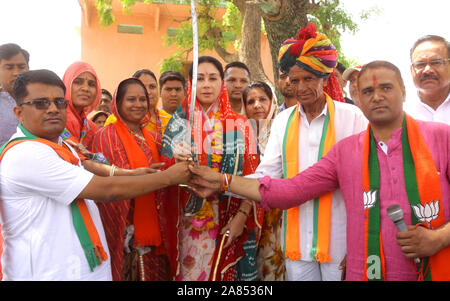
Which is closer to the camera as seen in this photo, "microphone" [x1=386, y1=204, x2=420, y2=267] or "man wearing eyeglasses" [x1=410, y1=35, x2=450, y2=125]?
"microphone" [x1=386, y1=204, x2=420, y2=267]

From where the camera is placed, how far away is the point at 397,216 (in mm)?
1878

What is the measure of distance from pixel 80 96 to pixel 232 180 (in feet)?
5.96

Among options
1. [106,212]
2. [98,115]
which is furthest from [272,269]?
[98,115]

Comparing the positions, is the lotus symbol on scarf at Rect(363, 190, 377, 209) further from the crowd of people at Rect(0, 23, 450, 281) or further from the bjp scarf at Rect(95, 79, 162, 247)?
the bjp scarf at Rect(95, 79, 162, 247)

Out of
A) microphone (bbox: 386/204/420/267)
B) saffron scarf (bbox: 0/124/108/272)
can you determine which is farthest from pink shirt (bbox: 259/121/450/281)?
saffron scarf (bbox: 0/124/108/272)

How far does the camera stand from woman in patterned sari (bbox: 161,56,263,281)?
301 cm

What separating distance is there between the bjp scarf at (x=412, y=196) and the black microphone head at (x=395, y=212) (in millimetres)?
177

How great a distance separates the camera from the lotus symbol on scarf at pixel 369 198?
2117 mm

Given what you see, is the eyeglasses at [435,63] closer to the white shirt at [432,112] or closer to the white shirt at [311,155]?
the white shirt at [432,112]

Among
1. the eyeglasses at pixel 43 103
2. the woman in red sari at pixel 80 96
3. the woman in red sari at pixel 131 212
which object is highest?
the woman in red sari at pixel 80 96

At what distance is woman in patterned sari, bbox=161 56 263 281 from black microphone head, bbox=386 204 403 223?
1.32m

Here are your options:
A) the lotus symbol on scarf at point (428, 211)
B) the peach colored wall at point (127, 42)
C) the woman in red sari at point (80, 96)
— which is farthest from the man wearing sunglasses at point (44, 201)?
the peach colored wall at point (127, 42)

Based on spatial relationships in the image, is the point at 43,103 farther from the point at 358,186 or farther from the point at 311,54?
the point at 358,186

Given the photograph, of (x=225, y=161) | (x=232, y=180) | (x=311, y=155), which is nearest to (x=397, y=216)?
(x=311, y=155)
